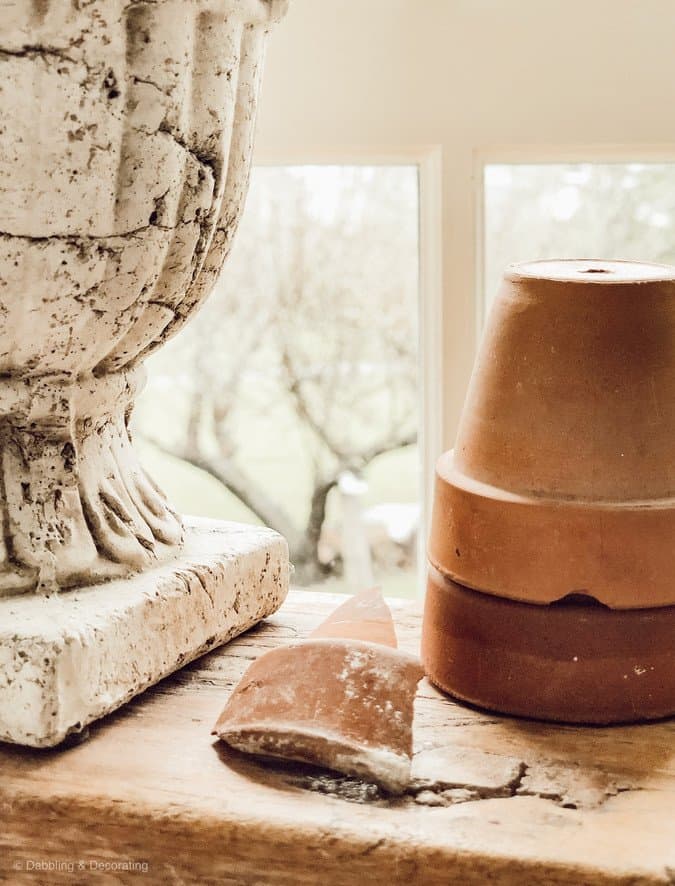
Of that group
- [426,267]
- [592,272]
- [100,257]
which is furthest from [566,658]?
[426,267]

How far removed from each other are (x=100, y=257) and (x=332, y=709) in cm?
37

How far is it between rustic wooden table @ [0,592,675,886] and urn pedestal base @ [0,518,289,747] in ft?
0.12

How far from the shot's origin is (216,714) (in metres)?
0.90

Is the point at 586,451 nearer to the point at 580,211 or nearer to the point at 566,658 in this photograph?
the point at 566,658

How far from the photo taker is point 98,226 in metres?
0.79

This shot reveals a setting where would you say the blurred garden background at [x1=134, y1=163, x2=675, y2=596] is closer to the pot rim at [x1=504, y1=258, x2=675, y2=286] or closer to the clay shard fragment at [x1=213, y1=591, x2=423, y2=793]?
the pot rim at [x1=504, y1=258, x2=675, y2=286]

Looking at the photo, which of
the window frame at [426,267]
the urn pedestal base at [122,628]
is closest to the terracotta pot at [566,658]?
the urn pedestal base at [122,628]

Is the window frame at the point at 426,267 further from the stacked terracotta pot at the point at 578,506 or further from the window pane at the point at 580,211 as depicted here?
the stacked terracotta pot at the point at 578,506

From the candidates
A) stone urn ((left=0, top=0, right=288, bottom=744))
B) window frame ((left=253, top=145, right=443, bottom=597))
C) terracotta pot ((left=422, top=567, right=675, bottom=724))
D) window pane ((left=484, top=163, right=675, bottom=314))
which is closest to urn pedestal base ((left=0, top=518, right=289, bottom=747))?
stone urn ((left=0, top=0, right=288, bottom=744))

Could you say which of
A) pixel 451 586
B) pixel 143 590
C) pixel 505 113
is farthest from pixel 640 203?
pixel 143 590

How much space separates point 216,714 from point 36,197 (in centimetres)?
43

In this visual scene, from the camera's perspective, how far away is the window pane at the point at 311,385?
1.42 m

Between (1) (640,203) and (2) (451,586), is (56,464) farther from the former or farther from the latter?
(1) (640,203)

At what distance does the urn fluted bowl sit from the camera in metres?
0.74
